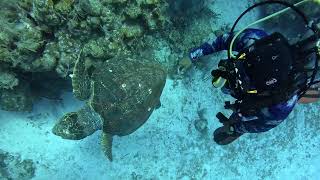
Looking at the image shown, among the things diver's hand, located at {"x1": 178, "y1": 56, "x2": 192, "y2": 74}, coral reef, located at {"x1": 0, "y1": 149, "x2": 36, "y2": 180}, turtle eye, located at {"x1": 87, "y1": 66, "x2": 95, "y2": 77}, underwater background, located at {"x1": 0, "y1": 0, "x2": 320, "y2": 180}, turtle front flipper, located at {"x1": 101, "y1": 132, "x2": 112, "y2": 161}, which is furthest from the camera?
diver's hand, located at {"x1": 178, "y1": 56, "x2": 192, "y2": 74}

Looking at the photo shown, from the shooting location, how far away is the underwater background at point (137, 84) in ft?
15.3

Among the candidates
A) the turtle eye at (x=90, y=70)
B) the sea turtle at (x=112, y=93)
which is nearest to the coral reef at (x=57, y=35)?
the turtle eye at (x=90, y=70)

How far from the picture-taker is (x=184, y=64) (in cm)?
616

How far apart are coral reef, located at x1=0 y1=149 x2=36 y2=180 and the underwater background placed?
0.6 inches

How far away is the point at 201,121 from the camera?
642cm

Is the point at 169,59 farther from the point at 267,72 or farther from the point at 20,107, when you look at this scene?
the point at 267,72

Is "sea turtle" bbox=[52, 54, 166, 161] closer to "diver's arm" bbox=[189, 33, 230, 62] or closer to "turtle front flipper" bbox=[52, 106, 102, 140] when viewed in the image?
"turtle front flipper" bbox=[52, 106, 102, 140]

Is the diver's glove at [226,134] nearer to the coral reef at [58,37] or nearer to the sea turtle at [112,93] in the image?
the sea turtle at [112,93]

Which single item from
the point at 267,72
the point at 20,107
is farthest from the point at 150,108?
the point at 267,72

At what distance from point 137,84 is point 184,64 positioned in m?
1.55

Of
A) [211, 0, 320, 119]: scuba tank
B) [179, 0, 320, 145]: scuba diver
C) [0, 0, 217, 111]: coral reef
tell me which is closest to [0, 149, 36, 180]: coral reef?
[0, 0, 217, 111]: coral reef

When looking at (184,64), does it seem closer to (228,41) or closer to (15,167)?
(228,41)

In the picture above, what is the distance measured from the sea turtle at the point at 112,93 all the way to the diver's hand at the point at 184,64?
1170 millimetres

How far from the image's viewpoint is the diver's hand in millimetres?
6137
